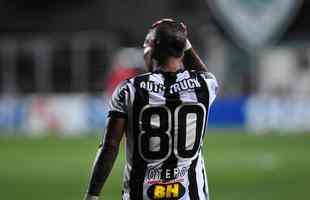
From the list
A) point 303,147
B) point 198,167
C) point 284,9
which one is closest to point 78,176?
point 303,147

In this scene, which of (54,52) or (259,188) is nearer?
(259,188)

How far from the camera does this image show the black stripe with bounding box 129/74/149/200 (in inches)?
211

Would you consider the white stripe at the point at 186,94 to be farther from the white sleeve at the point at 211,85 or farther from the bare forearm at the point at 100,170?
the bare forearm at the point at 100,170

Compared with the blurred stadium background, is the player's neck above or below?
below

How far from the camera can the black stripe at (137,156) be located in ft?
17.6

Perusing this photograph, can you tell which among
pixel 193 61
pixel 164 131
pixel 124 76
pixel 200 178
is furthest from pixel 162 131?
pixel 124 76

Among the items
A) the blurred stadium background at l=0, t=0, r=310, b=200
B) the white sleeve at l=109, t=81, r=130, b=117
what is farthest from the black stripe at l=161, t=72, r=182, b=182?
the blurred stadium background at l=0, t=0, r=310, b=200

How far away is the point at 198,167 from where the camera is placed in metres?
5.58

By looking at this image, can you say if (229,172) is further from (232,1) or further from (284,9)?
(284,9)

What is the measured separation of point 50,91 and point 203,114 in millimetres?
28414

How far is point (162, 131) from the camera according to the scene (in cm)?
541

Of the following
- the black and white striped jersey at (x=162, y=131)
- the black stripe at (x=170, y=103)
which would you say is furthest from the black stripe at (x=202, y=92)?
the black stripe at (x=170, y=103)

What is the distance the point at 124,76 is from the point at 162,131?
16765mm

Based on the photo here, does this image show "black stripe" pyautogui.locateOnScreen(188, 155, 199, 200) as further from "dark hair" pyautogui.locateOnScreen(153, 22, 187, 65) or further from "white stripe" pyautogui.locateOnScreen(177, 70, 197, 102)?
"dark hair" pyautogui.locateOnScreen(153, 22, 187, 65)
